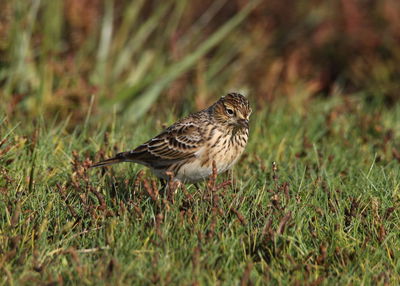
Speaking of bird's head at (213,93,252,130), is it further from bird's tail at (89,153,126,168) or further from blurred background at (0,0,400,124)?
blurred background at (0,0,400,124)

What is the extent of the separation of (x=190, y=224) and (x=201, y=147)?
1130 millimetres

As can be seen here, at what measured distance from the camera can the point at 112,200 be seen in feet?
16.6

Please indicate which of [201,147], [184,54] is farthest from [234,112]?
[184,54]

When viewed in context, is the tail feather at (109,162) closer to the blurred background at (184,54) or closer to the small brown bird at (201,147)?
the small brown bird at (201,147)

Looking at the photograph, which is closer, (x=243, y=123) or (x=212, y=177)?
(x=212, y=177)

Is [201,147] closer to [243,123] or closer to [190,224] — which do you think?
[243,123]

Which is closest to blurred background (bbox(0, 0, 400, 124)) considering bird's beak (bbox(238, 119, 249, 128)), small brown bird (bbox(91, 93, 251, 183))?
small brown bird (bbox(91, 93, 251, 183))

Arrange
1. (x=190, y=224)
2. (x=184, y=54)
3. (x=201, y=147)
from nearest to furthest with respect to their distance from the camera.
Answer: (x=190, y=224) < (x=201, y=147) < (x=184, y=54)

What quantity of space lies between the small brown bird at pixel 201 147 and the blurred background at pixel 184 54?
156cm

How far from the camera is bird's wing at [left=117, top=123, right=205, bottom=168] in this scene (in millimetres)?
5625

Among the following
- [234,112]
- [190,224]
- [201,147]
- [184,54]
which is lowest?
[190,224]

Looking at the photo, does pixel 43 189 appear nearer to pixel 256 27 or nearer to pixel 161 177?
pixel 161 177

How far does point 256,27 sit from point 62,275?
272 inches

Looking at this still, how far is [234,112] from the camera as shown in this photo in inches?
224
